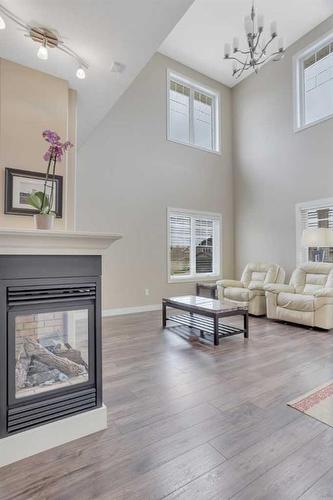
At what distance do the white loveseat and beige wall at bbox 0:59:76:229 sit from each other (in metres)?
3.63

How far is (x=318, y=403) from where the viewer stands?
2.11 m

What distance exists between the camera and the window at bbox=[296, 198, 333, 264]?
5.31 m

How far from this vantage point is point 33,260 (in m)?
1.60

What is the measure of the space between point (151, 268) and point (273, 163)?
3638 mm

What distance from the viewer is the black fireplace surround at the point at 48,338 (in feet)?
5.07

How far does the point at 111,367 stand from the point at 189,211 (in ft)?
14.4

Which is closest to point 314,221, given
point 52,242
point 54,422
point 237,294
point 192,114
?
point 237,294

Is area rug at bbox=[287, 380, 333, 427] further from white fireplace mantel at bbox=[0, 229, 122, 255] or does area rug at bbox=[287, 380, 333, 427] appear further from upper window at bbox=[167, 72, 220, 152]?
upper window at bbox=[167, 72, 220, 152]

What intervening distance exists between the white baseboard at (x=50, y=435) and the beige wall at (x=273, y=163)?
16.9ft

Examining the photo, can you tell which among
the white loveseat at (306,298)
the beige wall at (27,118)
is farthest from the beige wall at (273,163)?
the beige wall at (27,118)

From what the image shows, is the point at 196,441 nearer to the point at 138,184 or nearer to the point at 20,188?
the point at 20,188

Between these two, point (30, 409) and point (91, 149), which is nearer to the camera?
point (30, 409)

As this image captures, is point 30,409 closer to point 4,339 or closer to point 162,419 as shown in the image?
point 4,339

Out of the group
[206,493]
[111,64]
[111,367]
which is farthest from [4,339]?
[111,64]
